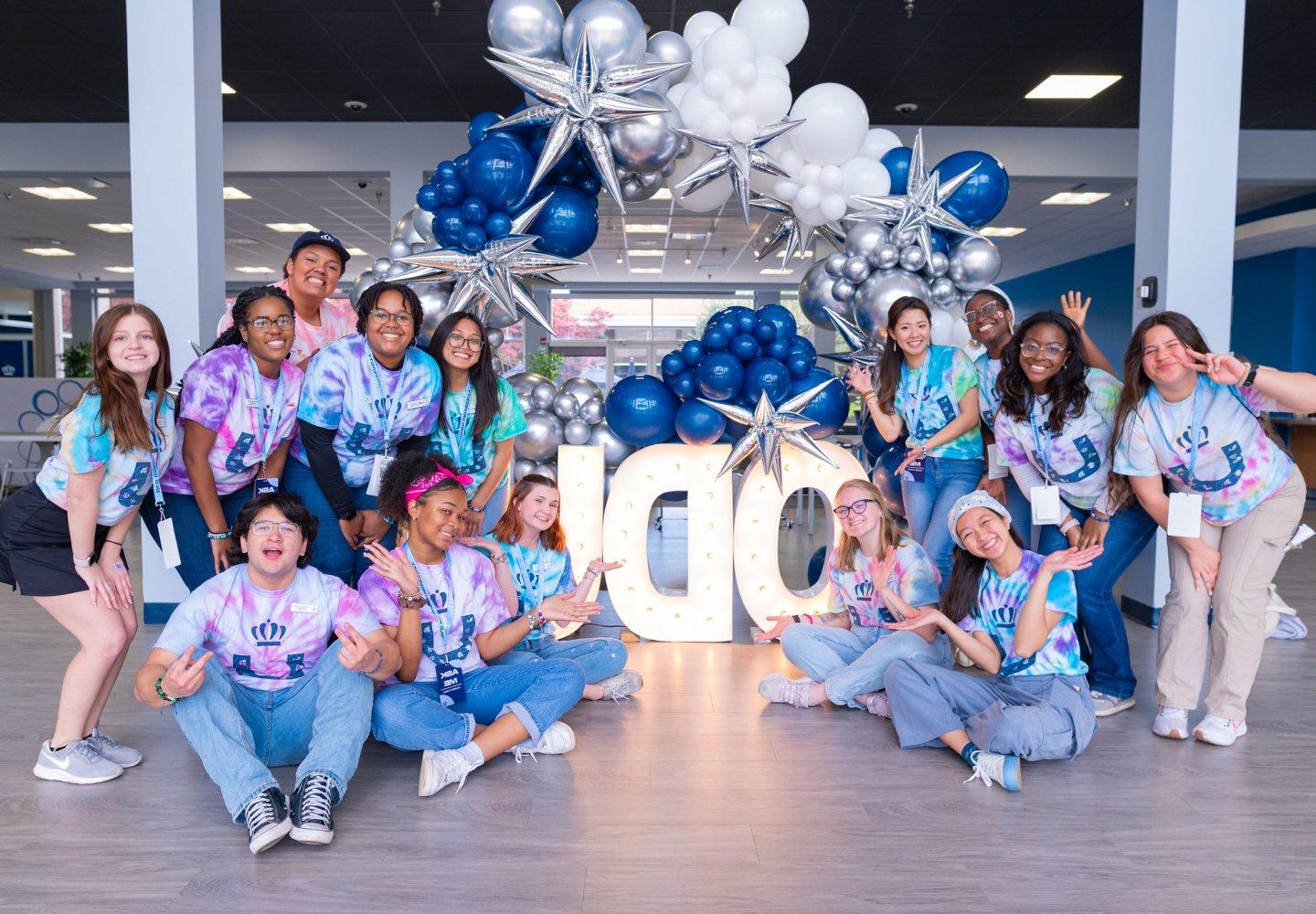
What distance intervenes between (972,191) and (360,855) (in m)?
3.70

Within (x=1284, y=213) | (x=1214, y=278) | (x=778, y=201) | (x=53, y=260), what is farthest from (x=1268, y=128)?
(x=53, y=260)

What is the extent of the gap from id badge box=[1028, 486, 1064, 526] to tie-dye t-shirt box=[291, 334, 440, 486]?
202cm

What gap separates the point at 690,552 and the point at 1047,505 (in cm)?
155

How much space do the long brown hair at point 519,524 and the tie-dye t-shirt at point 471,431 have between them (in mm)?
181

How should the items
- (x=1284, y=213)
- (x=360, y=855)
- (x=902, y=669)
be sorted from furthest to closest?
(x=1284, y=213), (x=902, y=669), (x=360, y=855)

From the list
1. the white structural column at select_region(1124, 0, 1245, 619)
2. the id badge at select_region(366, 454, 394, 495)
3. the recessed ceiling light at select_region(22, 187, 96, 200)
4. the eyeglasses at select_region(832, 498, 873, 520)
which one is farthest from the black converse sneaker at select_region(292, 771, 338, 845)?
the recessed ceiling light at select_region(22, 187, 96, 200)

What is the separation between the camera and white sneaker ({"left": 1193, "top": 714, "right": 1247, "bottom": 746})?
9.32 ft

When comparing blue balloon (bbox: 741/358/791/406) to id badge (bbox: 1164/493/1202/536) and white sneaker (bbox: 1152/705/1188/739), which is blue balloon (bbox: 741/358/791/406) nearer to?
id badge (bbox: 1164/493/1202/536)

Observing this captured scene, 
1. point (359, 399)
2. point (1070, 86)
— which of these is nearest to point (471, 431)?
point (359, 399)

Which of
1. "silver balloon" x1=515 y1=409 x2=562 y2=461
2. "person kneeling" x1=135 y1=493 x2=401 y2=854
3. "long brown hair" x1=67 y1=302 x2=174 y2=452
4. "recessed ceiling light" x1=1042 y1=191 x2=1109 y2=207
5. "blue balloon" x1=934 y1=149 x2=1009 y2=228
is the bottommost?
"person kneeling" x1=135 y1=493 x2=401 y2=854

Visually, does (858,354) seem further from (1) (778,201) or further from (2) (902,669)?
(2) (902,669)

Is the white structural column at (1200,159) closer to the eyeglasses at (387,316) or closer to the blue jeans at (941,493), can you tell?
the blue jeans at (941,493)

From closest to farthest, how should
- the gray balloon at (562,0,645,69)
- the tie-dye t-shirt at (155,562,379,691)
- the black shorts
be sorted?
the tie-dye t-shirt at (155,562,379,691), the black shorts, the gray balloon at (562,0,645,69)

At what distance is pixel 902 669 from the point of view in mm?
2828
